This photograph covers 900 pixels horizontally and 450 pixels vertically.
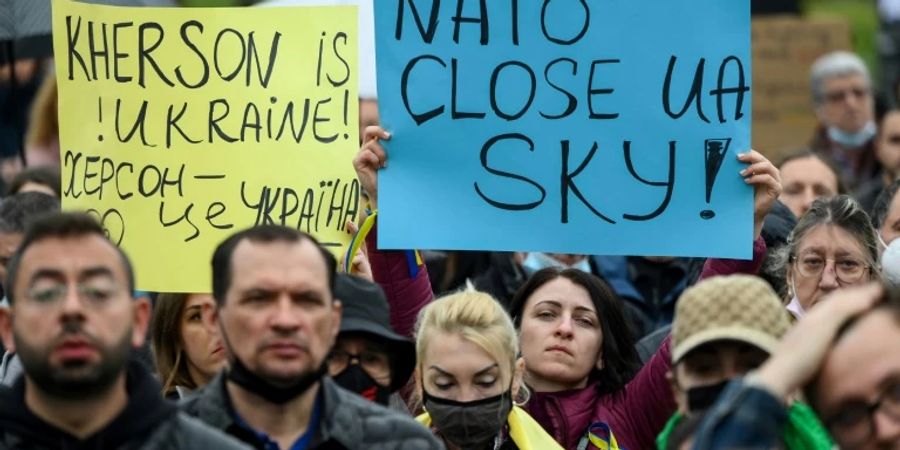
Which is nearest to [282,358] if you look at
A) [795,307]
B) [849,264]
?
[795,307]

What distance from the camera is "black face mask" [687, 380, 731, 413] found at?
5500mm

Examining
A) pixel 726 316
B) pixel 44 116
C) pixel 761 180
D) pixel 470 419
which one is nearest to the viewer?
pixel 726 316

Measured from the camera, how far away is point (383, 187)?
7242mm

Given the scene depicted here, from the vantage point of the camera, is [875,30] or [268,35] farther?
[875,30]

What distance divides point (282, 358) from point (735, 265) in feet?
6.97

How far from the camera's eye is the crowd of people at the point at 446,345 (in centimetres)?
501

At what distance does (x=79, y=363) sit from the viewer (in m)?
5.29

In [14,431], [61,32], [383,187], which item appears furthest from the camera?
[61,32]

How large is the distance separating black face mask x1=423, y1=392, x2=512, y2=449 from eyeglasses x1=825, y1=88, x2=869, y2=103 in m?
6.29

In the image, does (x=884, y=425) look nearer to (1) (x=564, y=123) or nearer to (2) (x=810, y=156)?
(1) (x=564, y=123)

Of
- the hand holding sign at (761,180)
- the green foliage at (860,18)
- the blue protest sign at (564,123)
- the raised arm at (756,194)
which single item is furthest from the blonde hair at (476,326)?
the green foliage at (860,18)

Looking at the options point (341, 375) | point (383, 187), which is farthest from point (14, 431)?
point (383, 187)

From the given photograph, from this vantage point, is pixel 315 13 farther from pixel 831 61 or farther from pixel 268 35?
pixel 831 61

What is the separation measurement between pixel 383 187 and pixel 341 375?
0.81 meters
